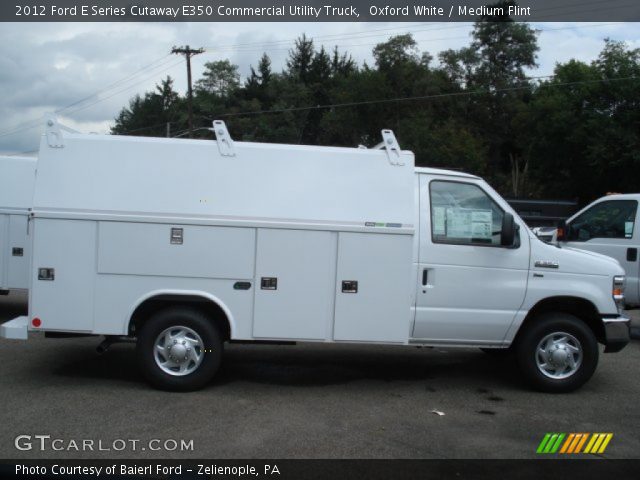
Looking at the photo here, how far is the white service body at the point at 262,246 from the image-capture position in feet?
21.5

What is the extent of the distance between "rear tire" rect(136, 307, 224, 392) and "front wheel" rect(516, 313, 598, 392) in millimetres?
3300

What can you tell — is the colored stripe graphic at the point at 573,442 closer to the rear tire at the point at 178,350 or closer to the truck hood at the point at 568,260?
the truck hood at the point at 568,260

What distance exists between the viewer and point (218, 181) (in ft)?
21.9

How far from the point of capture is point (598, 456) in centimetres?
543

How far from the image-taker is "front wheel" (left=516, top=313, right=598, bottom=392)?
23.2 ft

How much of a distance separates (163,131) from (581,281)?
85808mm

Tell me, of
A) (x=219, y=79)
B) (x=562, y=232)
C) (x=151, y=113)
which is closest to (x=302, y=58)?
(x=219, y=79)

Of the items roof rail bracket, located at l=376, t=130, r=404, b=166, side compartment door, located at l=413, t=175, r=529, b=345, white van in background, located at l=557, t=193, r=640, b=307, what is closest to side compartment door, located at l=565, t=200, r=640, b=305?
white van in background, located at l=557, t=193, r=640, b=307

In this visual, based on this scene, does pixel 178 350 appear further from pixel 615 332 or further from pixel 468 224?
pixel 615 332

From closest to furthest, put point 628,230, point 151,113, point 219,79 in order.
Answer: point 628,230, point 219,79, point 151,113

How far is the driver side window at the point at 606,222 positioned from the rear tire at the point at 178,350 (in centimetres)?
698

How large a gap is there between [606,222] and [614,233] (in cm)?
27
